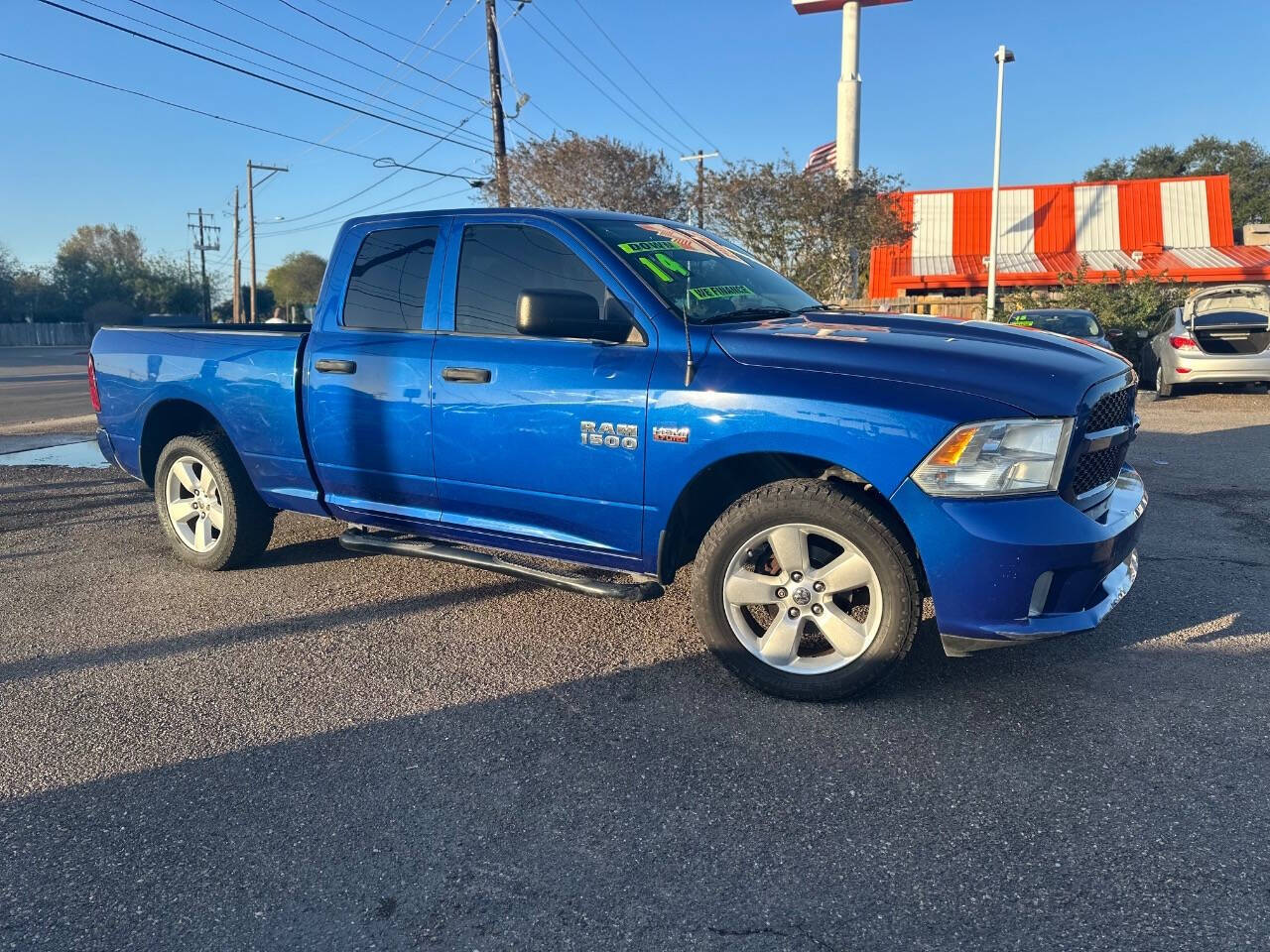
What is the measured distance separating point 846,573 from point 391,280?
8.81 ft

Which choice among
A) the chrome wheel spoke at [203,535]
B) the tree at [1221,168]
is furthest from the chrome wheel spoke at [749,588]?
the tree at [1221,168]

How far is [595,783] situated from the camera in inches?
119

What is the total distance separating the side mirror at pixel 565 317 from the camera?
373 centimetres

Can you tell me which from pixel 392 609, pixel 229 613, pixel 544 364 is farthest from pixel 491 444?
pixel 229 613

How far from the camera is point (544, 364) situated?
4.00m

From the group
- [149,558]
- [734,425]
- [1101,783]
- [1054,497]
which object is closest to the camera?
[1101,783]

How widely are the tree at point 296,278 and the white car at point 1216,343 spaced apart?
2955 inches

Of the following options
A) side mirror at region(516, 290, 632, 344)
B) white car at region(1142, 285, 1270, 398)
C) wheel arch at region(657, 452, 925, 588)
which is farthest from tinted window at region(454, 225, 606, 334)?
white car at region(1142, 285, 1270, 398)

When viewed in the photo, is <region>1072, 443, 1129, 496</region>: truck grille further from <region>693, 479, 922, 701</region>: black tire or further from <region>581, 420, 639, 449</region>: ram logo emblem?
<region>581, 420, 639, 449</region>: ram logo emblem

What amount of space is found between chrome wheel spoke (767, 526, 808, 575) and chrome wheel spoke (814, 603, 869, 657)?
185 millimetres

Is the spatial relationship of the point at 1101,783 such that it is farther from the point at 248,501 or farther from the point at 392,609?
the point at 248,501

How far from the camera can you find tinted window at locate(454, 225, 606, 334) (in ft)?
13.7

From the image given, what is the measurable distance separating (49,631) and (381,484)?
1694 mm

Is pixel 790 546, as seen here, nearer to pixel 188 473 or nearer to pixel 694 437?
pixel 694 437
